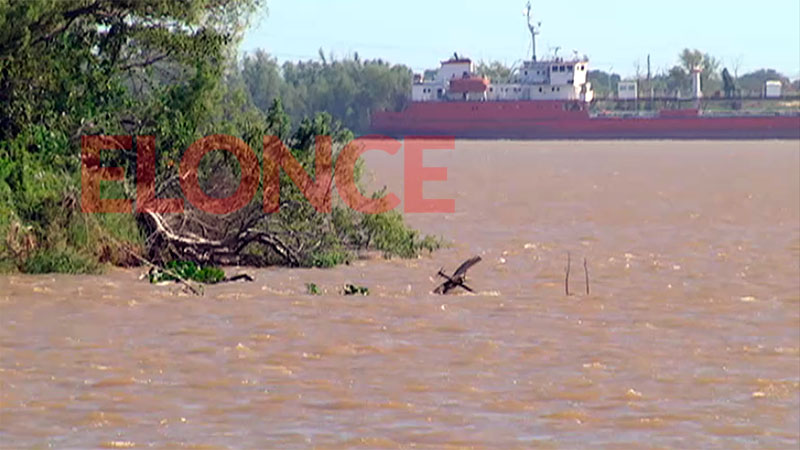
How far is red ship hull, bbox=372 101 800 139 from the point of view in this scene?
106625 mm

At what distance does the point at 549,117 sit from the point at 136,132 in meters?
92.1

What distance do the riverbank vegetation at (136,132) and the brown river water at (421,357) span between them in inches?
22.9

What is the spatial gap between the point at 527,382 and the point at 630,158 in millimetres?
59353

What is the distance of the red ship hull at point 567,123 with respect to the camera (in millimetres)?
106625

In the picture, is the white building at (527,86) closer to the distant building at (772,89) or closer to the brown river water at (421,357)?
the distant building at (772,89)

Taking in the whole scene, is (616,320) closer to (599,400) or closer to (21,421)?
(599,400)

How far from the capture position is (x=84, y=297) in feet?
47.4

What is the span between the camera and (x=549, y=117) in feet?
356

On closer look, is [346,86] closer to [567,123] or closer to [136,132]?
[567,123]

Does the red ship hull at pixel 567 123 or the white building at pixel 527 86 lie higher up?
the white building at pixel 527 86

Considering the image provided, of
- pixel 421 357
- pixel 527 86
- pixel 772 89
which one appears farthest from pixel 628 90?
→ pixel 421 357

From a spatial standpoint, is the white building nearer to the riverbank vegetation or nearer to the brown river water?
the brown river water

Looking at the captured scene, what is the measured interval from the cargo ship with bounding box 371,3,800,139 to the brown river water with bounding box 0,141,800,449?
87.9 metres

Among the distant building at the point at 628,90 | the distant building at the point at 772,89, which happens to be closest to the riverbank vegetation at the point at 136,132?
the distant building at the point at 628,90
